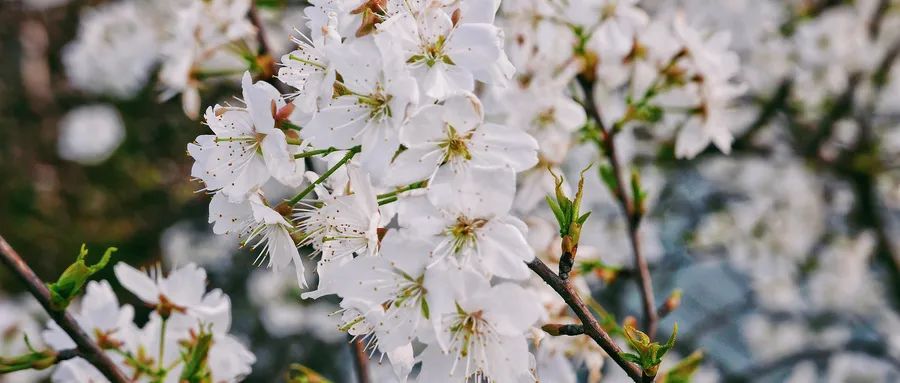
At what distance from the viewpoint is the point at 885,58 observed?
4.11m

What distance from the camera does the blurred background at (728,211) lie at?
4.00m

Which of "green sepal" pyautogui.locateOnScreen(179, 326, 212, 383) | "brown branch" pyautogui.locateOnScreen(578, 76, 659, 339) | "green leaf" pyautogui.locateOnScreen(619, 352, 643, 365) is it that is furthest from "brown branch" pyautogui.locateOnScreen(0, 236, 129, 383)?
"brown branch" pyautogui.locateOnScreen(578, 76, 659, 339)

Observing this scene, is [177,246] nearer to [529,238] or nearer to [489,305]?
[529,238]

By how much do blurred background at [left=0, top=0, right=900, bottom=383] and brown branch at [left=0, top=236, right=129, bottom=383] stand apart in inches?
78.0

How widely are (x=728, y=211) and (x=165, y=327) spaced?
3570 millimetres

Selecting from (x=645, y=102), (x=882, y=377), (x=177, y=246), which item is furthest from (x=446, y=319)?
(x=177, y=246)

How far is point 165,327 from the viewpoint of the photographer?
1.67 m

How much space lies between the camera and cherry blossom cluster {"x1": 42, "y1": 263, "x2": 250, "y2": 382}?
5.40 ft

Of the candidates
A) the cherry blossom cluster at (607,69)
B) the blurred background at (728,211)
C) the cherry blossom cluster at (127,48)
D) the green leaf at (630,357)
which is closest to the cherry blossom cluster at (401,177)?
the green leaf at (630,357)

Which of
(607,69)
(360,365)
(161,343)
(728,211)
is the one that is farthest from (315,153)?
(728,211)

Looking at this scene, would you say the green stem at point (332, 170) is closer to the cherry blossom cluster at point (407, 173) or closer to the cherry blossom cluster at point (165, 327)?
the cherry blossom cluster at point (407, 173)

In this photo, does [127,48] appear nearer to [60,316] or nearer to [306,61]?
[60,316]

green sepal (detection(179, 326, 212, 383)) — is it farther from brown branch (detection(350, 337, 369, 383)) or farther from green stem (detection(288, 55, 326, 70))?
green stem (detection(288, 55, 326, 70))

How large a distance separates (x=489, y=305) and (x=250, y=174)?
38cm
